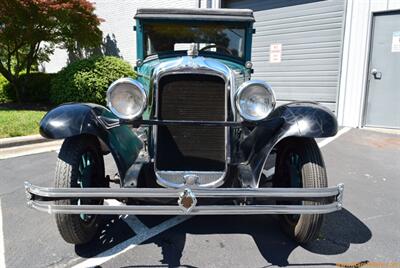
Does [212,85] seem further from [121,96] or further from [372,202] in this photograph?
[372,202]

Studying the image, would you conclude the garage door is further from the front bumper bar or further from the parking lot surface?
the front bumper bar

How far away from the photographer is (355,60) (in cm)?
731

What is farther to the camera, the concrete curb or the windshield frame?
the concrete curb

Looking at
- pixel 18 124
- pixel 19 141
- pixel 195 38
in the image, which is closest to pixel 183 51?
pixel 195 38

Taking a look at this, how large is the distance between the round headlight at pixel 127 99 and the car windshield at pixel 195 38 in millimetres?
1441

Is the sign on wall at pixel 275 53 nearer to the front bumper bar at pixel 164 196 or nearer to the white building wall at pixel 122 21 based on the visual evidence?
the white building wall at pixel 122 21

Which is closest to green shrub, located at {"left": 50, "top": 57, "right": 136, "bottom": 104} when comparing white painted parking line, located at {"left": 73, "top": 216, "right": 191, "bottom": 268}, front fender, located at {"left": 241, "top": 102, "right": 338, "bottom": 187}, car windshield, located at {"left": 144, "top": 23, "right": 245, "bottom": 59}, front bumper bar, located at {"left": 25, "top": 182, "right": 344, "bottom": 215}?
car windshield, located at {"left": 144, "top": 23, "right": 245, "bottom": 59}

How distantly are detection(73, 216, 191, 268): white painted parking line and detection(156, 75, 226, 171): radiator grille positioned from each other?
0.65m

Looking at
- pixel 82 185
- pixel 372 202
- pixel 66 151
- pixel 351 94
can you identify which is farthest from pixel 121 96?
pixel 351 94

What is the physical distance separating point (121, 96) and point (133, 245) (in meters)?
1.20

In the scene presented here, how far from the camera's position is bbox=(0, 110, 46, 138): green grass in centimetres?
621

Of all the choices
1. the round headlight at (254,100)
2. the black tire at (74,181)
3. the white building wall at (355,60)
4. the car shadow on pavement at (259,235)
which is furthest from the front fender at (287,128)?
the white building wall at (355,60)

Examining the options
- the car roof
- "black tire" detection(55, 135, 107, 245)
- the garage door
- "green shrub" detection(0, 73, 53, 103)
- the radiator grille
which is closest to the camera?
"black tire" detection(55, 135, 107, 245)

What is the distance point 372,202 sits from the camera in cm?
374
